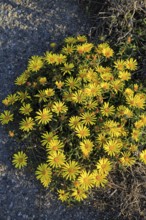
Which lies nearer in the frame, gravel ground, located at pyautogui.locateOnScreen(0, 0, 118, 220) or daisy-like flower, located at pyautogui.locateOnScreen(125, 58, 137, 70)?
gravel ground, located at pyautogui.locateOnScreen(0, 0, 118, 220)

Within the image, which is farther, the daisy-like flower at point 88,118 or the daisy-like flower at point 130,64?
the daisy-like flower at point 130,64

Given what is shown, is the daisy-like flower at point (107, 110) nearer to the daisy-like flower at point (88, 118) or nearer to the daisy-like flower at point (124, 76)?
the daisy-like flower at point (88, 118)

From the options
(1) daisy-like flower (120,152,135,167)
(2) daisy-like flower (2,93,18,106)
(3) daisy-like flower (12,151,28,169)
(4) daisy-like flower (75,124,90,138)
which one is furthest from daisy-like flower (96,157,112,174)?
(2) daisy-like flower (2,93,18,106)

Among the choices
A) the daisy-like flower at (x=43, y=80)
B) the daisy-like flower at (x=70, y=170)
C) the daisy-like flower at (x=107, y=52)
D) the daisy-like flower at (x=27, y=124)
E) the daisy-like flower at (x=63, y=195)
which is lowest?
the daisy-like flower at (x=63, y=195)

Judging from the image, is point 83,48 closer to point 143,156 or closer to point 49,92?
point 49,92

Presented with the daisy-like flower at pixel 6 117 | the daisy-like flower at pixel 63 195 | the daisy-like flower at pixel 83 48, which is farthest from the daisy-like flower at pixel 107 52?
the daisy-like flower at pixel 63 195

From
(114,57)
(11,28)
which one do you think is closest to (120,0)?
(114,57)

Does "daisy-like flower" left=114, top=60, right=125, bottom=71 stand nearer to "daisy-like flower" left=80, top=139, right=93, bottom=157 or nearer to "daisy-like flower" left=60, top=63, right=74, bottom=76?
"daisy-like flower" left=60, top=63, right=74, bottom=76

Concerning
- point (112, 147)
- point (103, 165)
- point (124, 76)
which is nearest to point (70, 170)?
point (103, 165)
